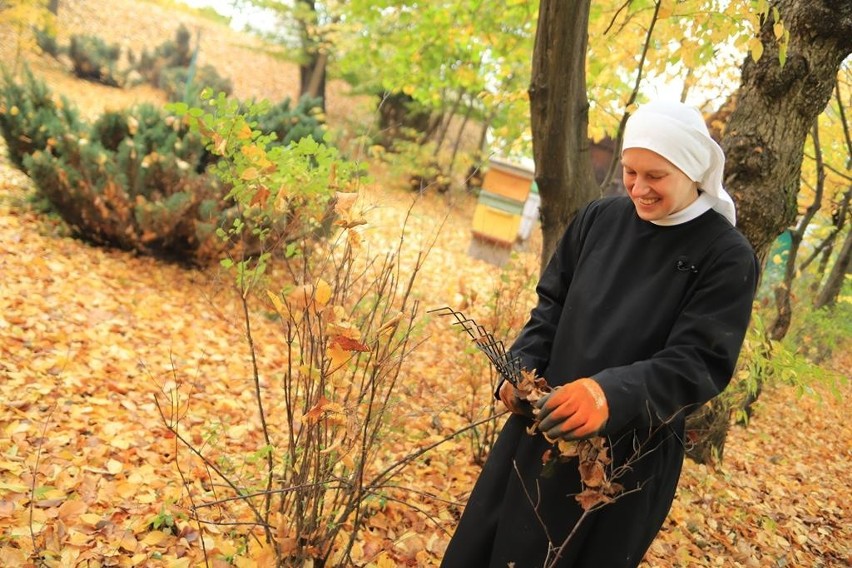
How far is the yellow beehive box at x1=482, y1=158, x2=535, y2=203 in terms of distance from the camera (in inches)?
365

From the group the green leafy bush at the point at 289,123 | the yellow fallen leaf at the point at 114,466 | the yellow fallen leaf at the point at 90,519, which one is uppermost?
the green leafy bush at the point at 289,123

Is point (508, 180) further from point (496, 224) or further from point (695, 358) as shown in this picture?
point (695, 358)

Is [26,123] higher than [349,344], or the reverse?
[349,344]

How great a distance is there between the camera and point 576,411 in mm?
1434

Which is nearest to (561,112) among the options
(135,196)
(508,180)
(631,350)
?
(631,350)

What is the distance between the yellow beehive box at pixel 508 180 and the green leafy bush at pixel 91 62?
1199cm

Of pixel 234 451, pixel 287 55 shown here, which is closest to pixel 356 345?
pixel 234 451

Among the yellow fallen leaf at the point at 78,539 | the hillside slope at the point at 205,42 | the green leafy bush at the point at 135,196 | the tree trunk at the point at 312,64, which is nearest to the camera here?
the yellow fallen leaf at the point at 78,539

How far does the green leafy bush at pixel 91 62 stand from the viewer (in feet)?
52.5

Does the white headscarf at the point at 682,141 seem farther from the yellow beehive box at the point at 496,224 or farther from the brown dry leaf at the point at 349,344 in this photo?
the yellow beehive box at the point at 496,224

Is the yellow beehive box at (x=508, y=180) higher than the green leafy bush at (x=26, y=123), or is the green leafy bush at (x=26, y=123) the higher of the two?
the yellow beehive box at (x=508, y=180)

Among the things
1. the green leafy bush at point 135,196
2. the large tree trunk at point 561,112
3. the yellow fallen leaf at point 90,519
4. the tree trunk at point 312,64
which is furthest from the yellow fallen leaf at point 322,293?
the tree trunk at point 312,64

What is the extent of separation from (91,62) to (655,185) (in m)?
18.1

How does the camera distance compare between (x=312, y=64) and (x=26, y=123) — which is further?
(x=312, y=64)
